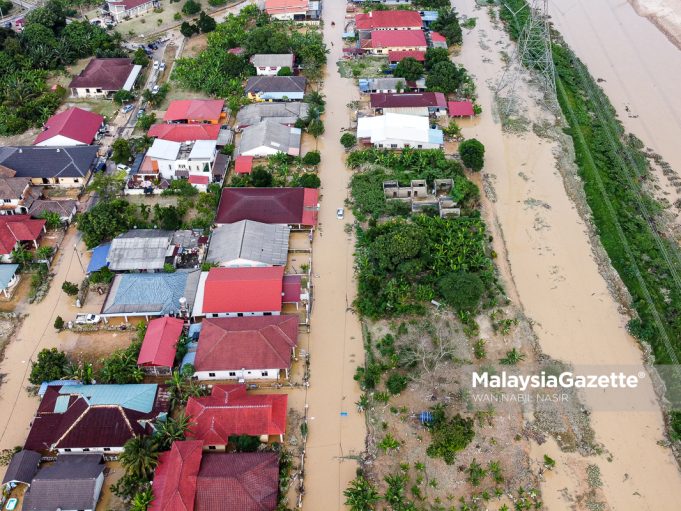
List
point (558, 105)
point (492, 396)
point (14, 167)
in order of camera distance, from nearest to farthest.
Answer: point (492, 396)
point (14, 167)
point (558, 105)

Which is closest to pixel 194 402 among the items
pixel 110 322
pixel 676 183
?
pixel 110 322

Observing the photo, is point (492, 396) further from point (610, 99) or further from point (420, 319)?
point (610, 99)

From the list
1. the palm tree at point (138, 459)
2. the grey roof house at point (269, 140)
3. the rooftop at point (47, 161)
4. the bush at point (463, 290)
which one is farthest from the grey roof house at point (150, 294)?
the bush at point (463, 290)

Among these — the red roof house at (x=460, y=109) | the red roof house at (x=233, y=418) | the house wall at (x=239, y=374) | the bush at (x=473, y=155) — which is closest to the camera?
the red roof house at (x=233, y=418)

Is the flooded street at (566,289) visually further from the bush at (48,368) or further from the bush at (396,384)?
the bush at (48,368)

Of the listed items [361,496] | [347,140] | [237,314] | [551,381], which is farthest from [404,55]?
[361,496]

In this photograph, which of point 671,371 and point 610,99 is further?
point 610,99
